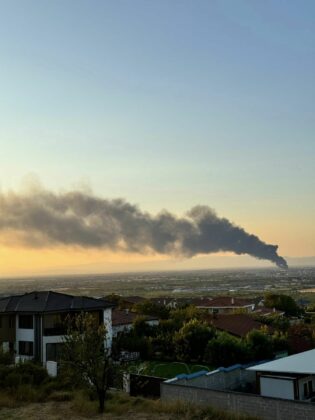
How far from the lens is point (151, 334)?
4041 centimetres

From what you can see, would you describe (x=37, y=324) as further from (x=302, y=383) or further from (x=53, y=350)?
(x=302, y=383)

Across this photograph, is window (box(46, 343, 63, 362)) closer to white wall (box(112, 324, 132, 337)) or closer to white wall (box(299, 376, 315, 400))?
white wall (box(112, 324, 132, 337))

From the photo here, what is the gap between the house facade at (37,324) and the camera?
33531mm

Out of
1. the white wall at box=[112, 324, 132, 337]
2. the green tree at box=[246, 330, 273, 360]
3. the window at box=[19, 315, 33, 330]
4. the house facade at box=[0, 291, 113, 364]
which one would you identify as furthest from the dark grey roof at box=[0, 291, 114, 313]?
the green tree at box=[246, 330, 273, 360]

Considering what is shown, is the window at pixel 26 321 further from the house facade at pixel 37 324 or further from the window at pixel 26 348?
the window at pixel 26 348

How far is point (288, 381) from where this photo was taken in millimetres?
20391

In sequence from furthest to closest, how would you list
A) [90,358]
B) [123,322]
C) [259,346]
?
[123,322]
[259,346]
[90,358]

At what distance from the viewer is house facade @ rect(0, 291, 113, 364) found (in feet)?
110

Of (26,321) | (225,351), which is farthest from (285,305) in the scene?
(26,321)

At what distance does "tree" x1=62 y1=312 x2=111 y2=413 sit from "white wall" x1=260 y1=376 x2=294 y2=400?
6580 millimetres

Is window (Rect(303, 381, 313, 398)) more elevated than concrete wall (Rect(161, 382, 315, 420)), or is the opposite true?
concrete wall (Rect(161, 382, 315, 420))

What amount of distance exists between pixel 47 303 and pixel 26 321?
1.82m

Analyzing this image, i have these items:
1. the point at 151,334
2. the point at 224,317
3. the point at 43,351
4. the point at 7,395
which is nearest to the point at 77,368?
the point at 7,395

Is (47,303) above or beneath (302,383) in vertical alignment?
above
